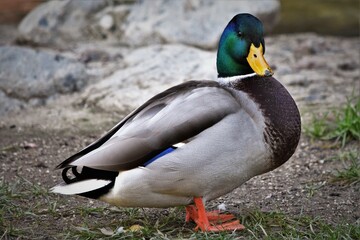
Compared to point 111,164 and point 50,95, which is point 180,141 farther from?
point 50,95

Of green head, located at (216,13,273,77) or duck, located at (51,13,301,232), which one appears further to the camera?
green head, located at (216,13,273,77)

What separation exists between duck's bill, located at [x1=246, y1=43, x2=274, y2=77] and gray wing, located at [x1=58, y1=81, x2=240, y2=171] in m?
0.21

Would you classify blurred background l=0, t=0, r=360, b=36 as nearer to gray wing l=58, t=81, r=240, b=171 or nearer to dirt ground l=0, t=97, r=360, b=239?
dirt ground l=0, t=97, r=360, b=239

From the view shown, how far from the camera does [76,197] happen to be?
4.74 metres

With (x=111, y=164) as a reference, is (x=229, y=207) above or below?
below

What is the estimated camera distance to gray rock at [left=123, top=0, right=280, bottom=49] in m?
7.67

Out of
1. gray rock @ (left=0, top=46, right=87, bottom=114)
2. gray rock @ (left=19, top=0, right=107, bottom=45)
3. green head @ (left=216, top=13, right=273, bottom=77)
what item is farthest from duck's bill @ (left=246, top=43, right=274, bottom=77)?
gray rock @ (left=19, top=0, right=107, bottom=45)

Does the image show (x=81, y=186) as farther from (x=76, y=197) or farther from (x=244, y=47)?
(x=244, y=47)

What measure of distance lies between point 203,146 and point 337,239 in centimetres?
80

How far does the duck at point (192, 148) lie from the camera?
12.6 feet

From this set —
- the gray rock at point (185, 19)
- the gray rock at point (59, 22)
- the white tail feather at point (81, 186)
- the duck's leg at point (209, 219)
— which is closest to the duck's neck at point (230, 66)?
the duck's leg at point (209, 219)

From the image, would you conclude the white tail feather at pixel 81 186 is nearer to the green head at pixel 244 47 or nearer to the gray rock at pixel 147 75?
the green head at pixel 244 47

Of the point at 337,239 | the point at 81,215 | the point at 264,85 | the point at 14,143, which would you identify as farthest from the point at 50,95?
the point at 337,239

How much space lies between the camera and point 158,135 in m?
3.83
